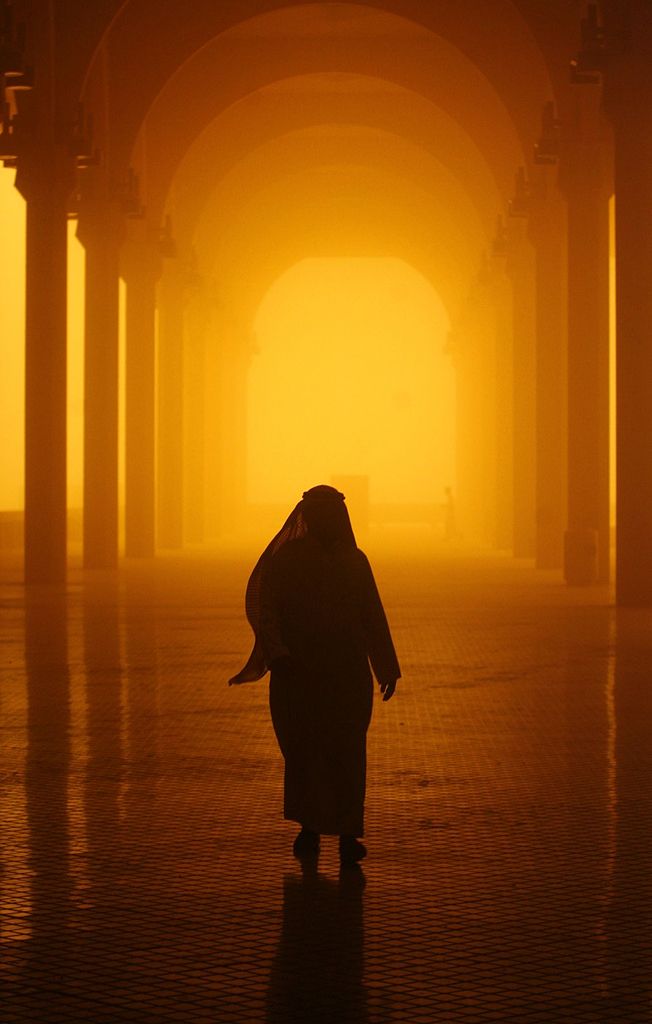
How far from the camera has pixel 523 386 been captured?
3106 cm

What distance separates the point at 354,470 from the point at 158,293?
1019 inches

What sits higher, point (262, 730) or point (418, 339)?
point (418, 339)

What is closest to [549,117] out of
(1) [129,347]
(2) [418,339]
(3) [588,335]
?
(3) [588,335]

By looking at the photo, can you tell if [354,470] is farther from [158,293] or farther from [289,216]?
[158,293]

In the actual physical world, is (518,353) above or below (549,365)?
above

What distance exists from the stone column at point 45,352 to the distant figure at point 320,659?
54.6 ft

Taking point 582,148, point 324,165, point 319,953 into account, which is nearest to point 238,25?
point 582,148

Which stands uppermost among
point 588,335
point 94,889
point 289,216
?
point 289,216

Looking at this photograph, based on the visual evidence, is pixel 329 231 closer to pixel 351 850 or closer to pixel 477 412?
pixel 477 412

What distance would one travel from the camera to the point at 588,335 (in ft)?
75.5

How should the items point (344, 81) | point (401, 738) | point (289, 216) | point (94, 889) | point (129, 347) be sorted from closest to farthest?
point (94, 889), point (401, 738), point (129, 347), point (344, 81), point (289, 216)

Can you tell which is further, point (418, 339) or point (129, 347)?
point (418, 339)

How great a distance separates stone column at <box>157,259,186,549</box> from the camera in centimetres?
3519

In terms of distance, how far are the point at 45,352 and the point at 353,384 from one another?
3952 centimetres
